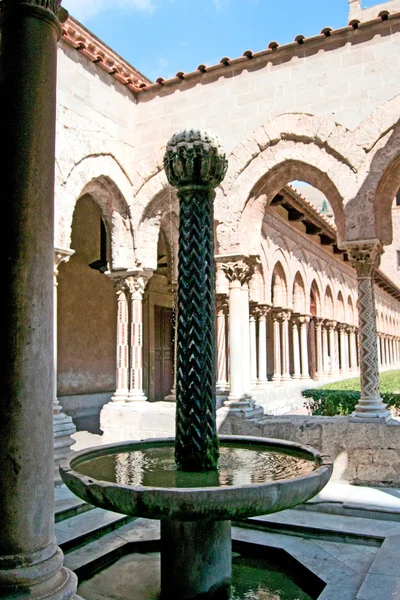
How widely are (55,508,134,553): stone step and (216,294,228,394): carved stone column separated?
5.10 meters

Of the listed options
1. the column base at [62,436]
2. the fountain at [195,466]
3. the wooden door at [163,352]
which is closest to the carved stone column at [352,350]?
the wooden door at [163,352]

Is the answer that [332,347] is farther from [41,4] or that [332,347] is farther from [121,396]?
[41,4]

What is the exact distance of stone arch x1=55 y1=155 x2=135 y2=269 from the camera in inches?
264

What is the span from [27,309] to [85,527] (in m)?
2.62

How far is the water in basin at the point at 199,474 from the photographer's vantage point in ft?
8.82

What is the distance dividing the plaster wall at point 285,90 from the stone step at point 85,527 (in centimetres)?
505

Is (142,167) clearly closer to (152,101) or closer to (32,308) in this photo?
(152,101)

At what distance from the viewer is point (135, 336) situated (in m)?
8.38

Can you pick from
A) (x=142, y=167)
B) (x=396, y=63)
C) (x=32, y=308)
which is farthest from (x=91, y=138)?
(x=32, y=308)

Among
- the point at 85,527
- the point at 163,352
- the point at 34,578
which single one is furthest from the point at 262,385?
the point at 34,578

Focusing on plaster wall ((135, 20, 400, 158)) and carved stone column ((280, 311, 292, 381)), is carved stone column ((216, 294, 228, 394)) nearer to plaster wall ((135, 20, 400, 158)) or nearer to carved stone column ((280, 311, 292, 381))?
plaster wall ((135, 20, 400, 158))

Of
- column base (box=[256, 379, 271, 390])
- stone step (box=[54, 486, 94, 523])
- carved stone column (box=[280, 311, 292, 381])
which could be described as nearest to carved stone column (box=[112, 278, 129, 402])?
stone step (box=[54, 486, 94, 523])

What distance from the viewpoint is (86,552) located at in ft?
11.8

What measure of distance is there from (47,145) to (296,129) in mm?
5364
